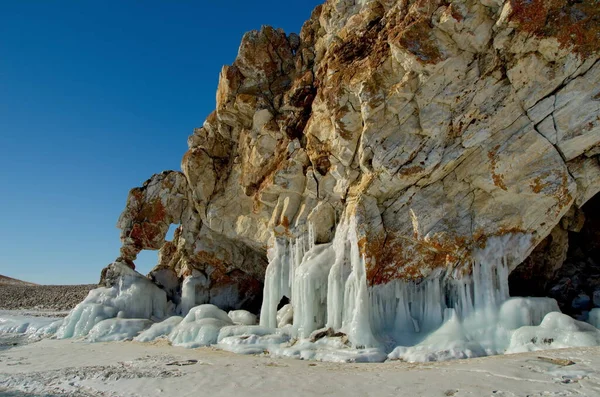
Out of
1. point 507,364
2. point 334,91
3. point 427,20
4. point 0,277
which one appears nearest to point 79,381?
point 507,364

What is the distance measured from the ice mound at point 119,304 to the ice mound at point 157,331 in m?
3.48

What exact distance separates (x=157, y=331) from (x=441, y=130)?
47.2 ft

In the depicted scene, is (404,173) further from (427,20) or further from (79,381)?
(79,381)

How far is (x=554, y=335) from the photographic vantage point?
11.9m

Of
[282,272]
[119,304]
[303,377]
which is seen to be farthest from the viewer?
[119,304]

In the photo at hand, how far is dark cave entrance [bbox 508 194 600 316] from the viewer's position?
17812 millimetres

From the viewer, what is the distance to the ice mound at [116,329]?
19328 millimetres

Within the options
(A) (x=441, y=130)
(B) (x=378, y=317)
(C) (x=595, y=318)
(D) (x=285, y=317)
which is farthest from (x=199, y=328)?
(C) (x=595, y=318)

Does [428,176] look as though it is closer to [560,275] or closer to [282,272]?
[282,272]

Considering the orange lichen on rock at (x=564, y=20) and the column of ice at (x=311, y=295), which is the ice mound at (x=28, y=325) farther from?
the orange lichen on rock at (x=564, y=20)

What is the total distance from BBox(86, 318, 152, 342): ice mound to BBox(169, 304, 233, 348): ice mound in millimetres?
2444

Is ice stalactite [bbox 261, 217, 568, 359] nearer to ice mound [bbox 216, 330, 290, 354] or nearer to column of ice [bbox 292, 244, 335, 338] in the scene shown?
column of ice [bbox 292, 244, 335, 338]

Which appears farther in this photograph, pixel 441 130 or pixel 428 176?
pixel 428 176

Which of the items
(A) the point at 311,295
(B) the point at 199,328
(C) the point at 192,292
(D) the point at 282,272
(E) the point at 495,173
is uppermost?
(E) the point at 495,173
